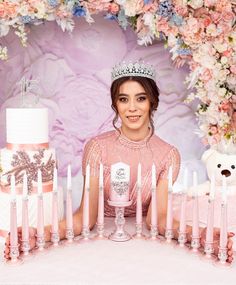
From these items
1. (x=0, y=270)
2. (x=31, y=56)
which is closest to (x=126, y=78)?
(x=31, y=56)

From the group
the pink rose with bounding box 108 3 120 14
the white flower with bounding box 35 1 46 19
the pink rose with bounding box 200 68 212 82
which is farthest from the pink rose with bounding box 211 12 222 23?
the white flower with bounding box 35 1 46 19

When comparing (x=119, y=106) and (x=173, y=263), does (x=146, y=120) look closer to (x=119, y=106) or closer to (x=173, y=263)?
(x=119, y=106)

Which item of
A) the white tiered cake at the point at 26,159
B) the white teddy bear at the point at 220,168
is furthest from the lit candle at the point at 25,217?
the white teddy bear at the point at 220,168

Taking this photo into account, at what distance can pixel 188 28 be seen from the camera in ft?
7.24

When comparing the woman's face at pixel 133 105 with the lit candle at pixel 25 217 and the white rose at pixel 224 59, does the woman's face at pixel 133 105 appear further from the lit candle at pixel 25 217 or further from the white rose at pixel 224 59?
the lit candle at pixel 25 217

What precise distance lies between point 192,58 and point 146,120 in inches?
17.5

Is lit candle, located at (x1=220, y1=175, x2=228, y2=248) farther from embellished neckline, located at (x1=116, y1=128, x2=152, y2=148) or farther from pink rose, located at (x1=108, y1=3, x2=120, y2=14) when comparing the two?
pink rose, located at (x1=108, y1=3, x2=120, y2=14)

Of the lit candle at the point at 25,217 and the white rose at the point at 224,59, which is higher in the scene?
the white rose at the point at 224,59

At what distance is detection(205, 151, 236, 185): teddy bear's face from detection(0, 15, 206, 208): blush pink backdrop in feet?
0.94

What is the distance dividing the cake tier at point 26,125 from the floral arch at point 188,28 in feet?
1.59

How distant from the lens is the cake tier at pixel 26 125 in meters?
1.86

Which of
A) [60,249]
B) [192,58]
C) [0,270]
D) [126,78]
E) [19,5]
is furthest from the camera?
[192,58]

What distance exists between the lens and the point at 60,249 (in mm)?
1722

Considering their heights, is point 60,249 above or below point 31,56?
below
